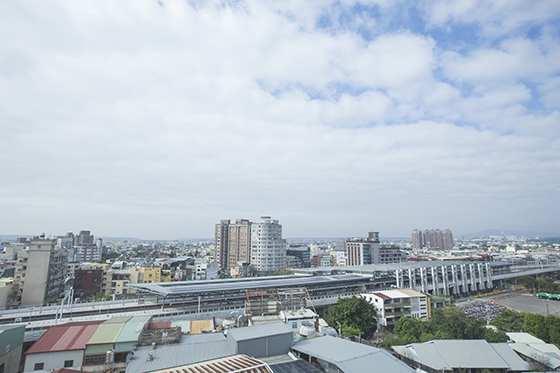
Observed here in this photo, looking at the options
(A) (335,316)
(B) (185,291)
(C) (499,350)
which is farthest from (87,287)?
(C) (499,350)

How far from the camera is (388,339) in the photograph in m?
19.6

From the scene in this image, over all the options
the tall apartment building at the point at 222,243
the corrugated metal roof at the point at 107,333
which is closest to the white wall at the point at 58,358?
the corrugated metal roof at the point at 107,333

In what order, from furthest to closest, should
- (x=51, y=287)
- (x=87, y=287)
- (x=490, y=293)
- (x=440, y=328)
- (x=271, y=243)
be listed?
1. (x=271, y=243)
2. (x=490, y=293)
3. (x=87, y=287)
4. (x=51, y=287)
5. (x=440, y=328)

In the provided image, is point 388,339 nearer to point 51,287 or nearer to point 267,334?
point 267,334

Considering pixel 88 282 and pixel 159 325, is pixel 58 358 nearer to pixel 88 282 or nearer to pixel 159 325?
pixel 159 325

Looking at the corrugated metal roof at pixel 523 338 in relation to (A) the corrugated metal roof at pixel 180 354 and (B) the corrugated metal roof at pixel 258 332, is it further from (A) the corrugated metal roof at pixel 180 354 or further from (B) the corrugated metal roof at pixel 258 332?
(A) the corrugated metal roof at pixel 180 354

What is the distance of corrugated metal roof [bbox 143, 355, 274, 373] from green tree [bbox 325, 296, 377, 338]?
47.5ft

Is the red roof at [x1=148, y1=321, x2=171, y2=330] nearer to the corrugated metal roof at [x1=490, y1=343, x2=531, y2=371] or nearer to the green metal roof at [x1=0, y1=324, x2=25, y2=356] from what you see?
the green metal roof at [x1=0, y1=324, x2=25, y2=356]

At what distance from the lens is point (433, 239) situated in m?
182

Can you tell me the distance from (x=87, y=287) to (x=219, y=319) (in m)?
31.1

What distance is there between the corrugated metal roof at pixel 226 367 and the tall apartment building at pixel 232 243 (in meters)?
65.5

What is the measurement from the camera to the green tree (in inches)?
964

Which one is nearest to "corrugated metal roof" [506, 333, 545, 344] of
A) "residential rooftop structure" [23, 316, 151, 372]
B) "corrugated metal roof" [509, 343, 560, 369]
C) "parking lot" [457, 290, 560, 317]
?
"corrugated metal roof" [509, 343, 560, 369]

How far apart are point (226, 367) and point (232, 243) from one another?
230ft
